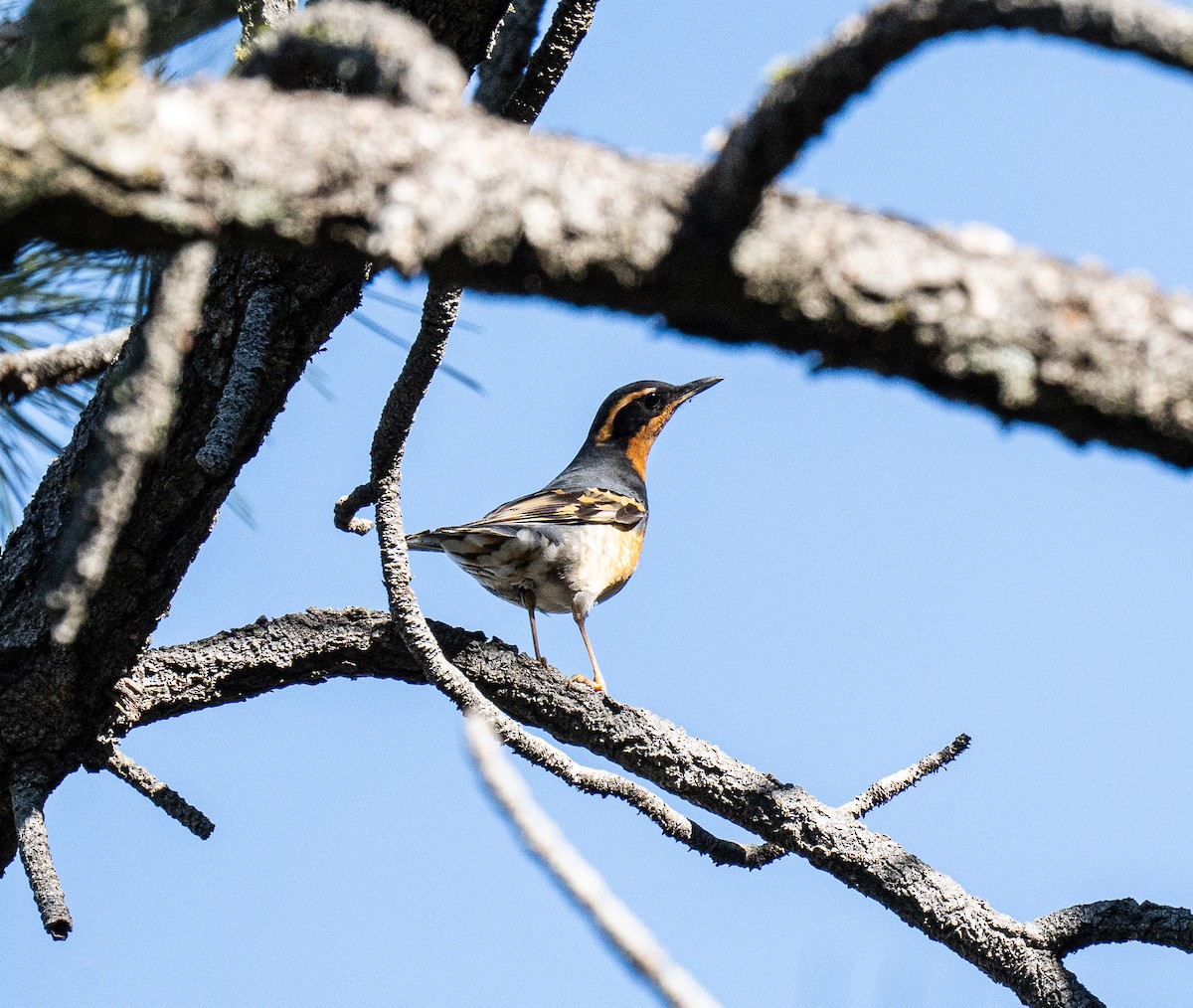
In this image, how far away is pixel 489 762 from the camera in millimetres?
1447

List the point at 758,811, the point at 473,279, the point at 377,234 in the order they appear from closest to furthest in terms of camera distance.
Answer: the point at 377,234 → the point at 473,279 → the point at 758,811

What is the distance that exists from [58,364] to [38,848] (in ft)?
4.98

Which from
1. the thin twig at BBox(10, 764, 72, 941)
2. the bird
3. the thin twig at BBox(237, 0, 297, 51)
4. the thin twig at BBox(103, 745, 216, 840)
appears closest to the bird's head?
the bird

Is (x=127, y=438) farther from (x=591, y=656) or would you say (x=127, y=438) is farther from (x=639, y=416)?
(x=639, y=416)

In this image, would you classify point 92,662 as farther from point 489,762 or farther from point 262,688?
point 489,762

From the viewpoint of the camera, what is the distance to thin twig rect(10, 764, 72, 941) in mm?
3613

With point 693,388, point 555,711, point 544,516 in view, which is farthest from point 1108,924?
point 693,388

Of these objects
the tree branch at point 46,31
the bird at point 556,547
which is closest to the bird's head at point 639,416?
the bird at point 556,547

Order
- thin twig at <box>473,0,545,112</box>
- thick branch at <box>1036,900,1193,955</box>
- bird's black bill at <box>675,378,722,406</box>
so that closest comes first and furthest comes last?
1. thin twig at <box>473,0,545,112</box>
2. thick branch at <box>1036,900,1193,955</box>
3. bird's black bill at <box>675,378,722,406</box>

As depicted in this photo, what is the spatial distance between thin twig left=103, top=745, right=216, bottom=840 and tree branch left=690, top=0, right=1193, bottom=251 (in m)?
3.19

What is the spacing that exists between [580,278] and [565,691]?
2916mm

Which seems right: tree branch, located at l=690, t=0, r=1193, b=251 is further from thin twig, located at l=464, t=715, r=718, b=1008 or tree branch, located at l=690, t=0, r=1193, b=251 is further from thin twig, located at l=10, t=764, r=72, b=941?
thin twig, located at l=10, t=764, r=72, b=941

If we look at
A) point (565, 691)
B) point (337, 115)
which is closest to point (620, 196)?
point (337, 115)

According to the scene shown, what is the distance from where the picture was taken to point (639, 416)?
9148 millimetres
